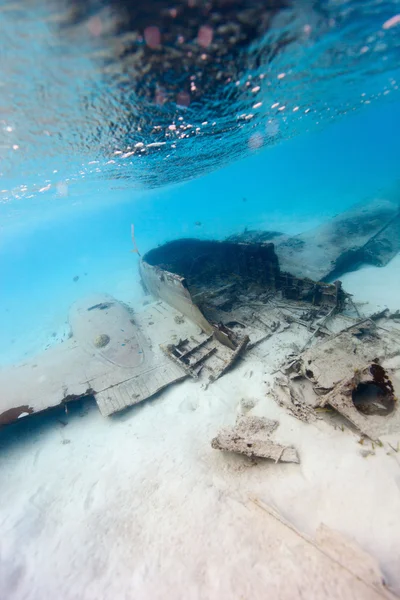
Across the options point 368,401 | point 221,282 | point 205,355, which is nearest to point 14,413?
point 205,355

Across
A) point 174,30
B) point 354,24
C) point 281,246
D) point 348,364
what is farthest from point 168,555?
point 281,246

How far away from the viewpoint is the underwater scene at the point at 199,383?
14.4 feet

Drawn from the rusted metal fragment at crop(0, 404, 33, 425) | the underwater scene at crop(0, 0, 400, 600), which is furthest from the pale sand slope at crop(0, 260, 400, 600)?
the rusted metal fragment at crop(0, 404, 33, 425)

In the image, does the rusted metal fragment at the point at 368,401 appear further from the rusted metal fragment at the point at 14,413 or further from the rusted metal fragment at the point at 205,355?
the rusted metal fragment at the point at 14,413

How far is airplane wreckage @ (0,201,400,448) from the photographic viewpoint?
6297 millimetres

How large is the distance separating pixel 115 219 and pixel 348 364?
155 m

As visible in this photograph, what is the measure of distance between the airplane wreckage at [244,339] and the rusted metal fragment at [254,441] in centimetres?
5

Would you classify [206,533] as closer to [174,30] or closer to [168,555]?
[168,555]

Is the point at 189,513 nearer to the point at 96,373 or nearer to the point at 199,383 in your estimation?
the point at 199,383

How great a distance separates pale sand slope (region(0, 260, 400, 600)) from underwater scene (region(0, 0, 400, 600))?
34 mm

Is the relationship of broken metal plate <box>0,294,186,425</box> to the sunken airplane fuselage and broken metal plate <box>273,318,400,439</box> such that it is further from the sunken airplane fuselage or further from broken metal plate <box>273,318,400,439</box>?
broken metal plate <box>273,318,400,439</box>

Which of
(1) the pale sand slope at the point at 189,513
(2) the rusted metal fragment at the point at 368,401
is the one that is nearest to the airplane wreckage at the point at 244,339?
(2) the rusted metal fragment at the point at 368,401

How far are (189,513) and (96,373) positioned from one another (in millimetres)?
5619

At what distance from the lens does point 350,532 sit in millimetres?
4168
